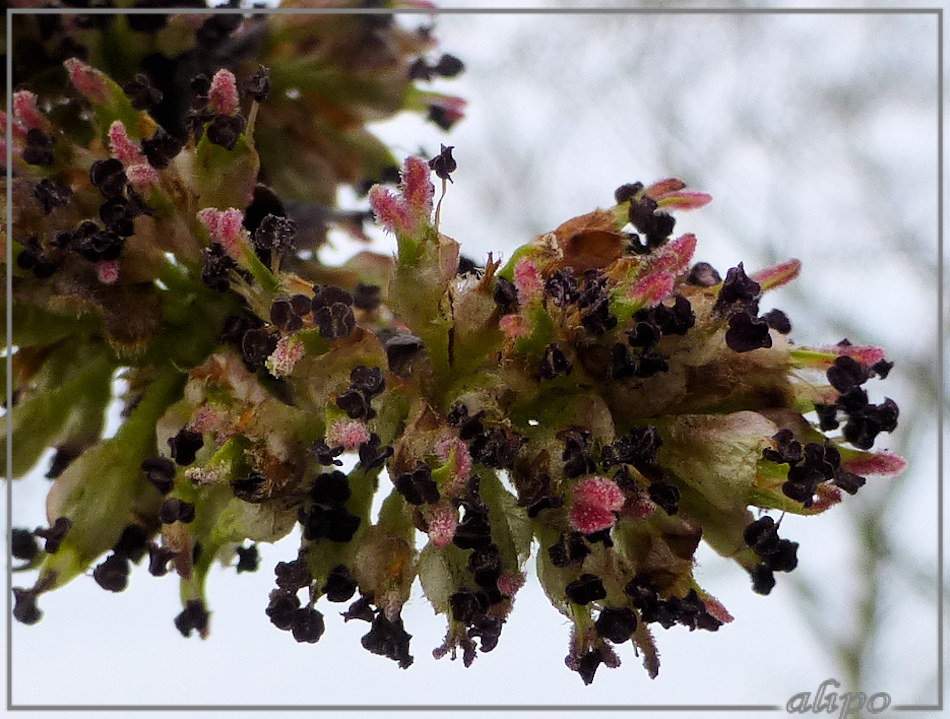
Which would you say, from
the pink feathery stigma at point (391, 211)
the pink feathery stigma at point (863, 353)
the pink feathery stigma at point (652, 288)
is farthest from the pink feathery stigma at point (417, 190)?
the pink feathery stigma at point (863, 353)

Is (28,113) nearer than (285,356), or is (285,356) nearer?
(285,356)

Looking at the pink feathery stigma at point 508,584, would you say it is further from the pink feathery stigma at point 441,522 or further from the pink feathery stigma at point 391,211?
the pink feathery stigma at point 391,211

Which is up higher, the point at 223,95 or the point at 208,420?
the point at 223,95

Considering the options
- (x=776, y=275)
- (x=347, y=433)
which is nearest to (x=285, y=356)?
(x=347, y=433)

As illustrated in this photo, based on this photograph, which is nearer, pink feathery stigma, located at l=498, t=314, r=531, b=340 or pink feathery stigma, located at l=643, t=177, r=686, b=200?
pink feathery stigma, located at l=498, t=314, r=531, b=340

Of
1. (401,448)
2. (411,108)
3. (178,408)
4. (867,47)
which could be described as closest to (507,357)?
(401,448)

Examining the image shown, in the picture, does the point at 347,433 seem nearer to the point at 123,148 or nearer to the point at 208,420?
the point at 208,420

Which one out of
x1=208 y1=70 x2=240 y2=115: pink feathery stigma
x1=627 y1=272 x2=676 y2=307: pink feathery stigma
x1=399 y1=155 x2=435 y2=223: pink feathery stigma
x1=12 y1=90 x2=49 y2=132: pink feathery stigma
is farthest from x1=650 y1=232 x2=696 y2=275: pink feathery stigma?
x1=12 y1=90 x2=49 y2=132: pink feathery stigma

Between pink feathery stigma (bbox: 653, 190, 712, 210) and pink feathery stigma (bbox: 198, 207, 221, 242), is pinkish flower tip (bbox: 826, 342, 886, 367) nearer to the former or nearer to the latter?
pink feathery stigma (bbox: 653, 190, 712, 210)
